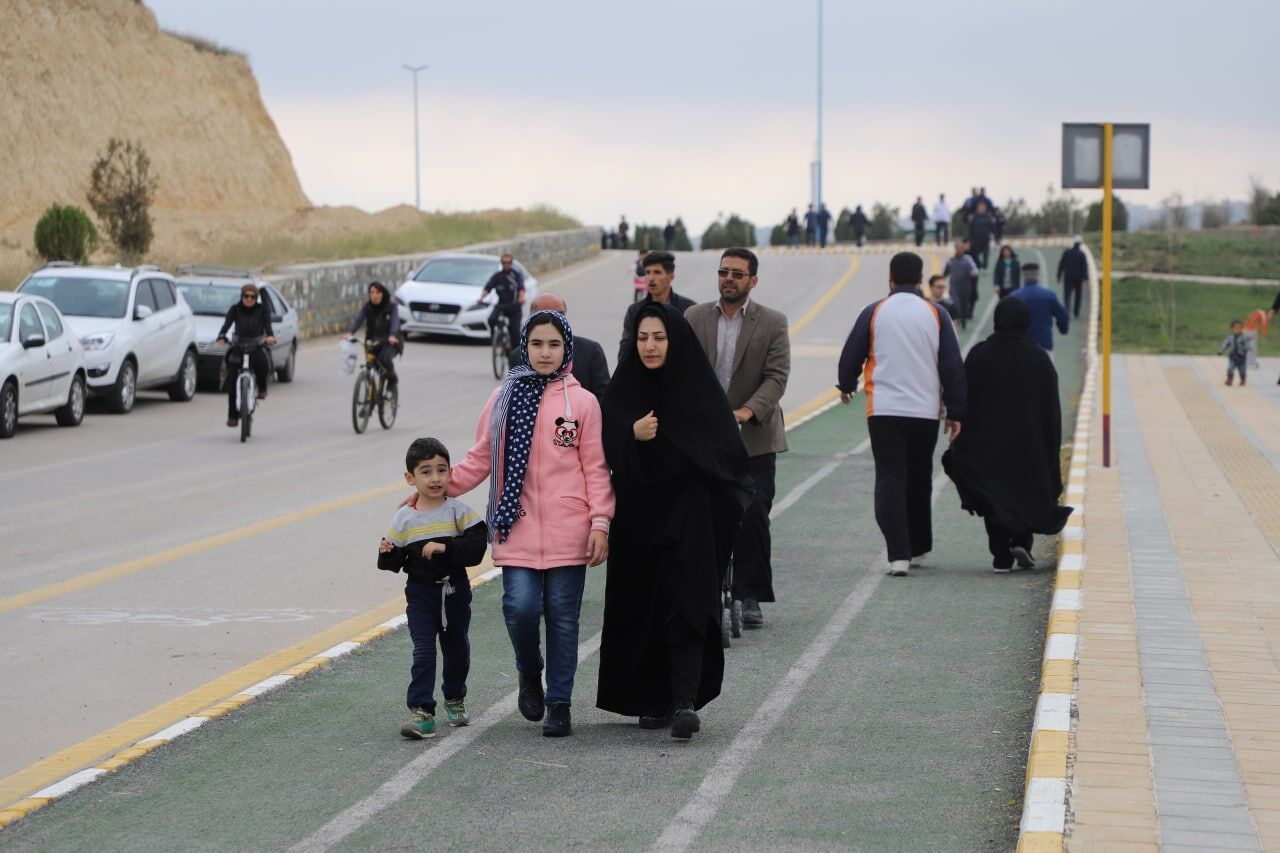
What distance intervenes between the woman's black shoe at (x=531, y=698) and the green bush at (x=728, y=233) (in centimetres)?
8594

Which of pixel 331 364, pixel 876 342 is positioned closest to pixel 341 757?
pixel 876 342

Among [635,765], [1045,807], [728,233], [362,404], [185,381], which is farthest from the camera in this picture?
[728,233]

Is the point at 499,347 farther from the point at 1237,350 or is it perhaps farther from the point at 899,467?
the point at 899,467

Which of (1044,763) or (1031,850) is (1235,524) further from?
(1031,850)

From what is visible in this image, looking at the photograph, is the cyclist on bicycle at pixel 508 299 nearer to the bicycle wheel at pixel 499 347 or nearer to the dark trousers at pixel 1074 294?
the bicycle wheel at pixel 499 347

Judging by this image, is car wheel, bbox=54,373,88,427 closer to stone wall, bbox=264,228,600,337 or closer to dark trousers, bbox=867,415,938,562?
stone wall, bbox=264,228,600,337

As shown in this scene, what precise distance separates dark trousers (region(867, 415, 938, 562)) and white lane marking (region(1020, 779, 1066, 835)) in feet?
16.9

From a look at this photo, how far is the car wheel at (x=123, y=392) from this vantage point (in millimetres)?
23938

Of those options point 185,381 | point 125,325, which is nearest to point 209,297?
point 185,381

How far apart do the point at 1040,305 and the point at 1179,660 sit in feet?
47.7

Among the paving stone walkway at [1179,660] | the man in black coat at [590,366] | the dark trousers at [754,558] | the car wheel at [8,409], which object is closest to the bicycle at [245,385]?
the car wheel at [8,409]

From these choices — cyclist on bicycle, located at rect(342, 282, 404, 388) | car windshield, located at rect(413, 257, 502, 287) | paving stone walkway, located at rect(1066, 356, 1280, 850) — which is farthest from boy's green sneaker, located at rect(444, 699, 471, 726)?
car windshield, located at rect(413, 257, 502, 287)

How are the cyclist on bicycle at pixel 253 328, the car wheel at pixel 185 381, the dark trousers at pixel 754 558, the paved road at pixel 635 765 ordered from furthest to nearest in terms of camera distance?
the car wheel at pixel 185 381 → the cyclist on bicycle at pixel 253 328 → the dark trousers at pixel 754 558 → the paved road at pixel 635 765

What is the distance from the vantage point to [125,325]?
2428 centimetres
